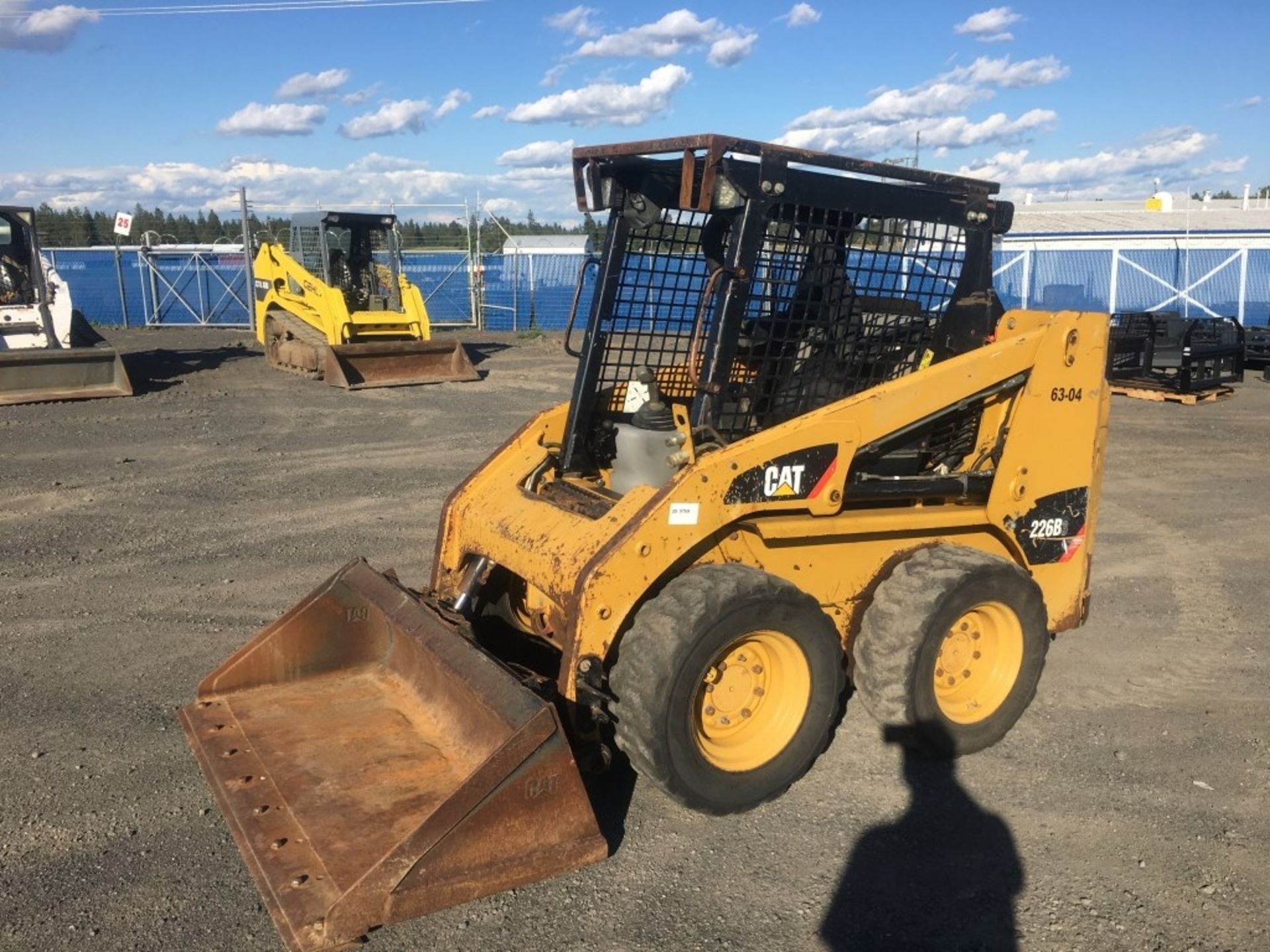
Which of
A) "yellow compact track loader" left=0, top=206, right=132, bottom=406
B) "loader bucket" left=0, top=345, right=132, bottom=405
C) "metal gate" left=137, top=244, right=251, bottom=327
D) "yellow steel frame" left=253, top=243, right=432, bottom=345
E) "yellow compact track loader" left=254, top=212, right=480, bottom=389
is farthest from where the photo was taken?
"metal gate" left=137, top=244, right=251, bottom=327

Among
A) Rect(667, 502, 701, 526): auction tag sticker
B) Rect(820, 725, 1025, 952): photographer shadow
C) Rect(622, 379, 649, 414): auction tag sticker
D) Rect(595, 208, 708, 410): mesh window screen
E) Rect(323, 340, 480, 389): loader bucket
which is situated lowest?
Rect(820, 725, 1025, 952): photographer shadow

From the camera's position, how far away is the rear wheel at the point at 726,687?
3.57 meters

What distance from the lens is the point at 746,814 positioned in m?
3.94

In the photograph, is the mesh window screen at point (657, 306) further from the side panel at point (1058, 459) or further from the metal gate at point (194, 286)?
the metal gate at point (194, 286)

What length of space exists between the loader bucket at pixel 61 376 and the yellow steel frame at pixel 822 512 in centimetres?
1110

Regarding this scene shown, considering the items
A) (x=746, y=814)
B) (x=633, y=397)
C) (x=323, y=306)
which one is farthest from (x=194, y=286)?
(x=746, y=814)

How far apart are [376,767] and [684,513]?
4.57ft

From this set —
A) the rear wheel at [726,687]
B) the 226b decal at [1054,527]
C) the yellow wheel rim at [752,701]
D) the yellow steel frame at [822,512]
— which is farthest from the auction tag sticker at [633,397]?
the 226b decal at [1054,527]

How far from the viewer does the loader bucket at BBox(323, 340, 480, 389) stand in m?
15.7

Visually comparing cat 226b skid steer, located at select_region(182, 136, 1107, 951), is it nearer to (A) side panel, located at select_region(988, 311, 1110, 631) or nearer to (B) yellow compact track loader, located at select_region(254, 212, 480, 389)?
(A) side panel, located at select_region(988, 311, 1110, 631)

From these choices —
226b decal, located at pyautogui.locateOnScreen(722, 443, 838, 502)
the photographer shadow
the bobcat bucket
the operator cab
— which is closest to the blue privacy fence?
the operator cab

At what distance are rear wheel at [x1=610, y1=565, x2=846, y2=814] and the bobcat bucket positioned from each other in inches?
13.5

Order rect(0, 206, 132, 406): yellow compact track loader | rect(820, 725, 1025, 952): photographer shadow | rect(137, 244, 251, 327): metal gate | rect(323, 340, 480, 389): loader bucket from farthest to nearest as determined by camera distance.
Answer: rect(137, 244, 251, 327): metal gate → rect(323, 340, 480, 389): loader bucket → rect(0, 206, 132, 406): yellow compact track loader → rect(820, 725, 1025, 952): photographer shadow

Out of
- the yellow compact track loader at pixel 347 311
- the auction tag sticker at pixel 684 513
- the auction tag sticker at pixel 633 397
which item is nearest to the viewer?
the auction tag sticker at pixel 684 513
